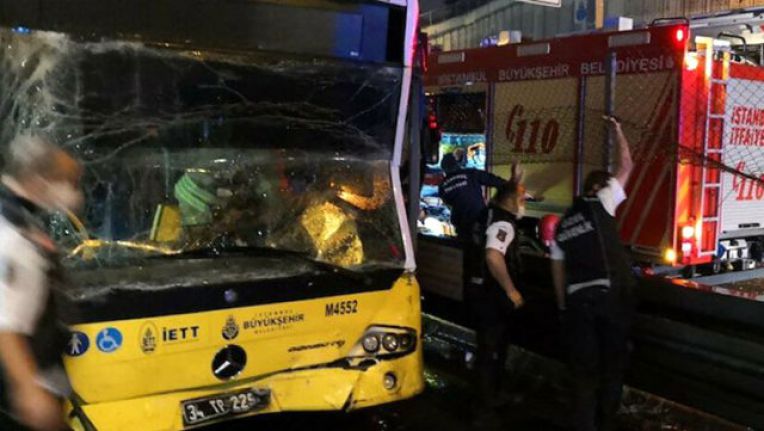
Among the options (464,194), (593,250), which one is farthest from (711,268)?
(593,250)

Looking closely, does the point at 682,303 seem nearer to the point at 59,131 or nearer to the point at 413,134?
the point at 413,134

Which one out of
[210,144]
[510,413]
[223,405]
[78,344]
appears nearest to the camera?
[78,344]

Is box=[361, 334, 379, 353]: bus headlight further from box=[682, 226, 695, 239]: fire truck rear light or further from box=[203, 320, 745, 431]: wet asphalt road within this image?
box=[682, 226, 695, 239]: fire truck rear light

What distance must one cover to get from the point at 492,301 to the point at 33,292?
10.2ft

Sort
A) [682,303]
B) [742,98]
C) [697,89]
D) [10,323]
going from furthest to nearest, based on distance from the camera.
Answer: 1. [742,98]
2. [697,89]
3. [682,303]
4. [10,323]

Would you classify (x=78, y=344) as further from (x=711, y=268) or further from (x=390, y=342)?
(x=711, y=268)

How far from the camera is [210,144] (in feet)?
13.6

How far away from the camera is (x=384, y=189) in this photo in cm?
458

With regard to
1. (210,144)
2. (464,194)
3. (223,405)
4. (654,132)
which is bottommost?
(223,405)

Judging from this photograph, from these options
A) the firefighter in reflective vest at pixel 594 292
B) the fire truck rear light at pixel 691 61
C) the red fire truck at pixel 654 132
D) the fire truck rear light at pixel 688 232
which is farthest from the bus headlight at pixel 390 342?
the fire truck rear light at pixel 691 61

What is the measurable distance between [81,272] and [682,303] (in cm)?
386

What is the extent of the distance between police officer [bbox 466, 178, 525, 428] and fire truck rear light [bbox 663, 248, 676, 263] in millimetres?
2824

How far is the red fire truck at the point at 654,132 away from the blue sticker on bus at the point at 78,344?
12.0 ft

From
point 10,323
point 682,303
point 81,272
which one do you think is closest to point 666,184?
point 682,303
